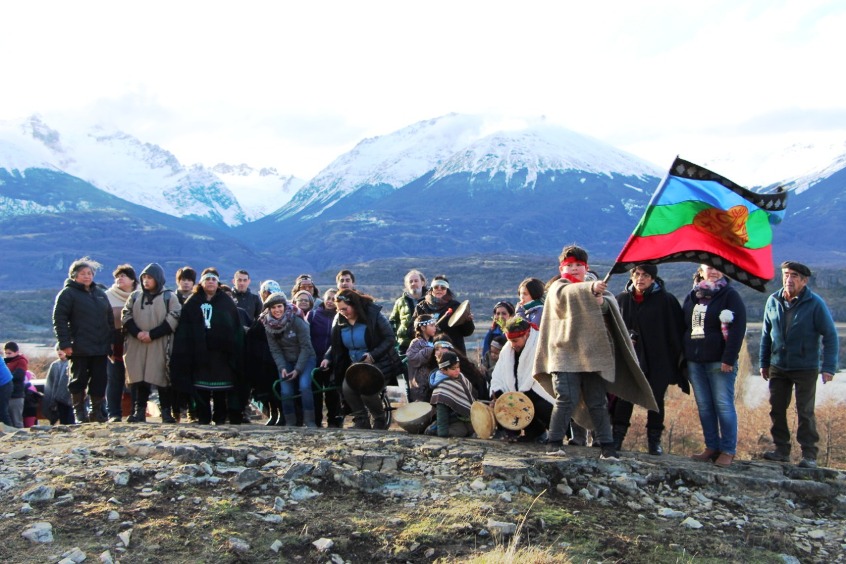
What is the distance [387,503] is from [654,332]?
10.9ft

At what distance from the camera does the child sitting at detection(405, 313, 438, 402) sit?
9039 mm

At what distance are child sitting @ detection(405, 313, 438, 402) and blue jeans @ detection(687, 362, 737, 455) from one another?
2.73m

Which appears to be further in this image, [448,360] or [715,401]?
[448,360]

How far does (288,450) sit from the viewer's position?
7207mm

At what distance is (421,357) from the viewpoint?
9031mm

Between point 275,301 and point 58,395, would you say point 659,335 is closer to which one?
point 275,301

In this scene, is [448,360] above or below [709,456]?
above

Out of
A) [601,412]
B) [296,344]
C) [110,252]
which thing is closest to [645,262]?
[601,412]

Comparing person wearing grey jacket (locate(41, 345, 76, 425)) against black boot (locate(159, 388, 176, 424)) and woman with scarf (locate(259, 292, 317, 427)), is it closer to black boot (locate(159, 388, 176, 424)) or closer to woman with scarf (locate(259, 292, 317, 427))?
black boot (locate(159, 388, 176, 424))

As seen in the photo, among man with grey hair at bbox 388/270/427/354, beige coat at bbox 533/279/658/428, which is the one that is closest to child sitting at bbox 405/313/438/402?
man with grey hair at bbox 388/270/427/354

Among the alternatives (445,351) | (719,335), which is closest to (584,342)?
(719,335)

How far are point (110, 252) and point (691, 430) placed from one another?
163 m

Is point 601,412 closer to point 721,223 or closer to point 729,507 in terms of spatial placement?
point 729,507

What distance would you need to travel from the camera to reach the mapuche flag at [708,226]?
22.9 ft
